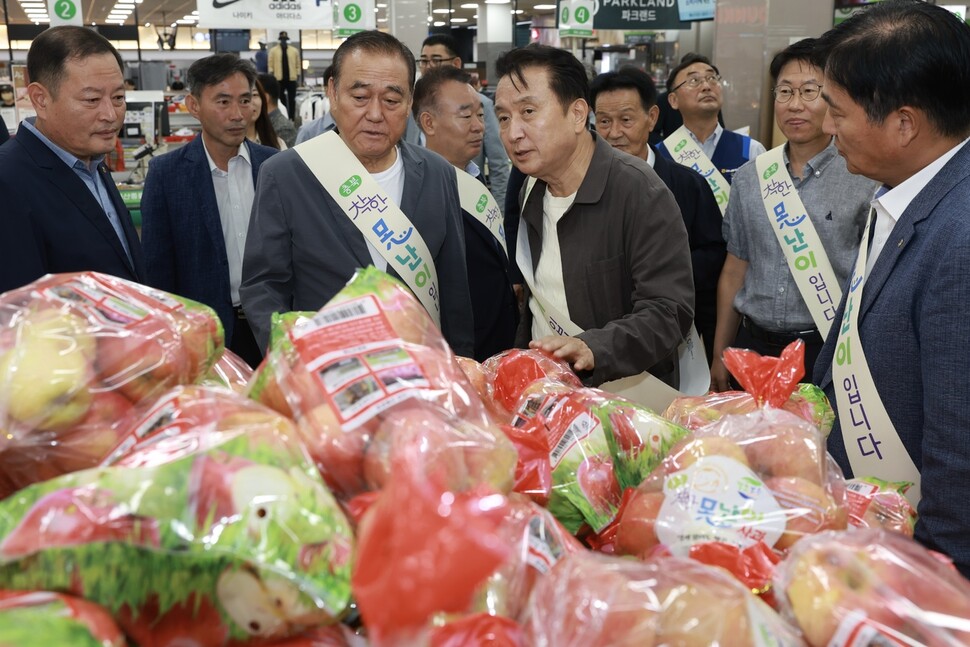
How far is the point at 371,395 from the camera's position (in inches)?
40.1

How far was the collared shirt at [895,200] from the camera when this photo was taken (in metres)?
1.76

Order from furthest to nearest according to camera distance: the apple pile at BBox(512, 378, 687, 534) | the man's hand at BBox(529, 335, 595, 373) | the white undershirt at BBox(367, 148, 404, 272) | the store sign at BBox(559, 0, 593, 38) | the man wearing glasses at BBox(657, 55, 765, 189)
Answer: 1. the store sign at BBox(559, 0, 593, 38)
2. the man wearing glasses at BBox(657, 55, 765, 189)
3. the white undershirt at BBox(367, 148, 404, 272)
4. the man's hand at BBox(529, 335, 595, 373)
5. the apple pile at BBox(512, 378, 687, 534)

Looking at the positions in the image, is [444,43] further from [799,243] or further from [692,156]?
[799,243]

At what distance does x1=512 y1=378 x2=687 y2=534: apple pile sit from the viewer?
49.2 inches

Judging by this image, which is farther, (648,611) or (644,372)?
(644,372)

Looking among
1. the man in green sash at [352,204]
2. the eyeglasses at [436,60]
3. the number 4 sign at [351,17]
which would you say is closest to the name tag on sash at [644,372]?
the man in green sash at [352,204]

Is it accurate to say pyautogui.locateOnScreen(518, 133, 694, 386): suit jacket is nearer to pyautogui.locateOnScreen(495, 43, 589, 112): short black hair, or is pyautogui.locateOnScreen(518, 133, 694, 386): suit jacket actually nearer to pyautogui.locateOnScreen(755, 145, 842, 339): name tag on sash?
pyautogui.locateOnScreen(495, 43, 589, 112): short black hair

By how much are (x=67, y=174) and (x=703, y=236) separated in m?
2.46

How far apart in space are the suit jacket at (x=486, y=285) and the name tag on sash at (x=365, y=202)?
51 cm

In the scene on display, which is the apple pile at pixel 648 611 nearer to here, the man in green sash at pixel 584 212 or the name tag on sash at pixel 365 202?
the man in green sash at pixel 584 212

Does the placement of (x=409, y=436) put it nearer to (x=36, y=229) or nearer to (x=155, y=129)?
(x=36, y=229)

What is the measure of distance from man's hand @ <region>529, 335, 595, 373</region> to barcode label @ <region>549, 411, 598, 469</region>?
51 centimetres

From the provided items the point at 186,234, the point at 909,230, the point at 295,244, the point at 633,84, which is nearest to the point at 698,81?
the point at 633,84

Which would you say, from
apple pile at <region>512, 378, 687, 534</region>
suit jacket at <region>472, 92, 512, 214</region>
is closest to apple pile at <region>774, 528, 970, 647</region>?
apple pile at <region>512, 378, 687, 534</region>
